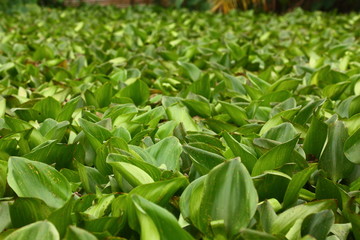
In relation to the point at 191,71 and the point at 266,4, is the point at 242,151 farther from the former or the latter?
the point at 266,4

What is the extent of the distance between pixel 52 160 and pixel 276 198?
0.62 meters

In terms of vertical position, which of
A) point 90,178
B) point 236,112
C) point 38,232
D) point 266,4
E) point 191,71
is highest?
A: point 38,232

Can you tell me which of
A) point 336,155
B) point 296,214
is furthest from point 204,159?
point 336,155

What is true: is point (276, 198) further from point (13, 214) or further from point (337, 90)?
point (337, 90)

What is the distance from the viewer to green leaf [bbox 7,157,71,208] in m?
1.20

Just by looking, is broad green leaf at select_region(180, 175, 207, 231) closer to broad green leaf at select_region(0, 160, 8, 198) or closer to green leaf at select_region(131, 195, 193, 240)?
green leaf at select_region(131, 195, 193, 240)

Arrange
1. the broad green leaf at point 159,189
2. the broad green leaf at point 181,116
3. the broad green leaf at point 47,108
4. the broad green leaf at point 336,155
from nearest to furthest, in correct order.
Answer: the broad green leaf at point 159,189 < the broad green leaf at point 336,155 < the broad green leaf at point 181,116 < the broad green leaf at point 47,108

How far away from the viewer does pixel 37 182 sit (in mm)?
1219

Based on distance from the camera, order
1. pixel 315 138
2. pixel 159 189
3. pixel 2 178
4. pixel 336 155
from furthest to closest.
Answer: pixel 315 138, pixel 336 155, pixel 2 178, pixel 159 189

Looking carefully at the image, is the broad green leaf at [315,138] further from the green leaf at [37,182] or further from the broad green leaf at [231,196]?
the green leaf at [37,182]

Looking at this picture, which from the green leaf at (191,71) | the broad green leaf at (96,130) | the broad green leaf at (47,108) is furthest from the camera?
the green leaf at (191,71)

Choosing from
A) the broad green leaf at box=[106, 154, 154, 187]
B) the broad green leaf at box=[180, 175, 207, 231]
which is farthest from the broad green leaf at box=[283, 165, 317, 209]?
the broad green leaf at box=[106, 154, 154, 187]

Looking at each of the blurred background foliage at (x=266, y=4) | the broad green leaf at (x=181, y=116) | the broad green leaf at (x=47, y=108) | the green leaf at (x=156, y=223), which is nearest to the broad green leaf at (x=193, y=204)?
the green leaf at (x=156, y=223)

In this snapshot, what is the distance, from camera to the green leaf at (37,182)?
3.93ft
